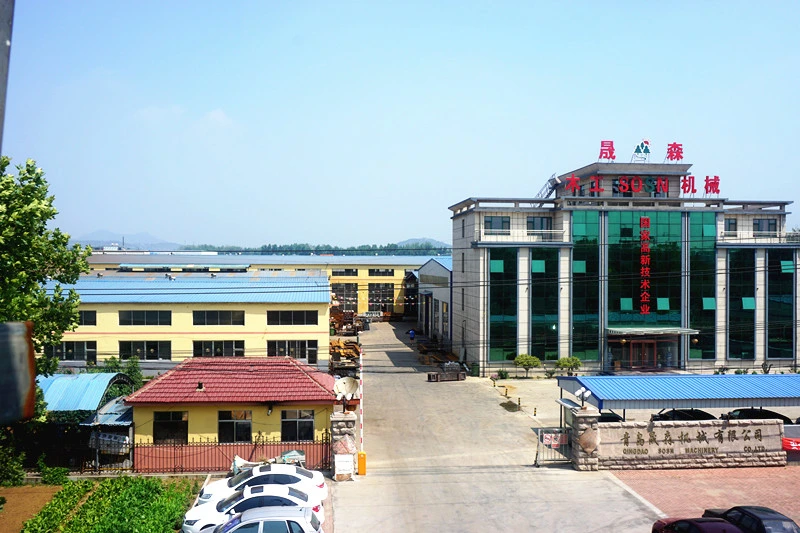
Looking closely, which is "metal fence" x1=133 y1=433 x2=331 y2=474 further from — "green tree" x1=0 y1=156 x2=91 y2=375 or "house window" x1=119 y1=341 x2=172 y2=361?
"house window" x1=119 y1=341 x2=172 y2=361

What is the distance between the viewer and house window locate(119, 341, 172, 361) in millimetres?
32438

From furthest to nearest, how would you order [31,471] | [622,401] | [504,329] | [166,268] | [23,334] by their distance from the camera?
1. [166,268]
2. [504,329]
3. [622,401]
4. [31,471]
5. [23,334]

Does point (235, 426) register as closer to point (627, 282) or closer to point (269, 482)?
point (269, 482)

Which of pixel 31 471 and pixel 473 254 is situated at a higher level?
pixel 473 254

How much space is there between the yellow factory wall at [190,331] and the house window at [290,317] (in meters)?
0.18

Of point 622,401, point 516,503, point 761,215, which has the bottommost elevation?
point 516,503

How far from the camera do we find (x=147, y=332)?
3256 centimetres

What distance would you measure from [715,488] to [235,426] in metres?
15.0

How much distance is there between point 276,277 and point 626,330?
21682mm

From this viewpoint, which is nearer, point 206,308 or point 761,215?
point 206,308

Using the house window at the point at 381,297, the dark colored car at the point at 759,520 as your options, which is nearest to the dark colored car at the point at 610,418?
the dark colored car at the point at 759,520

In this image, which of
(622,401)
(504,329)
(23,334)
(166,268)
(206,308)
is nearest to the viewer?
(23,334)

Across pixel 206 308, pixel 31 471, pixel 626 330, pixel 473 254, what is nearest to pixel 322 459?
pixel 31 471

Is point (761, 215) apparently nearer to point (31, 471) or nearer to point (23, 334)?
point (31, 471)
